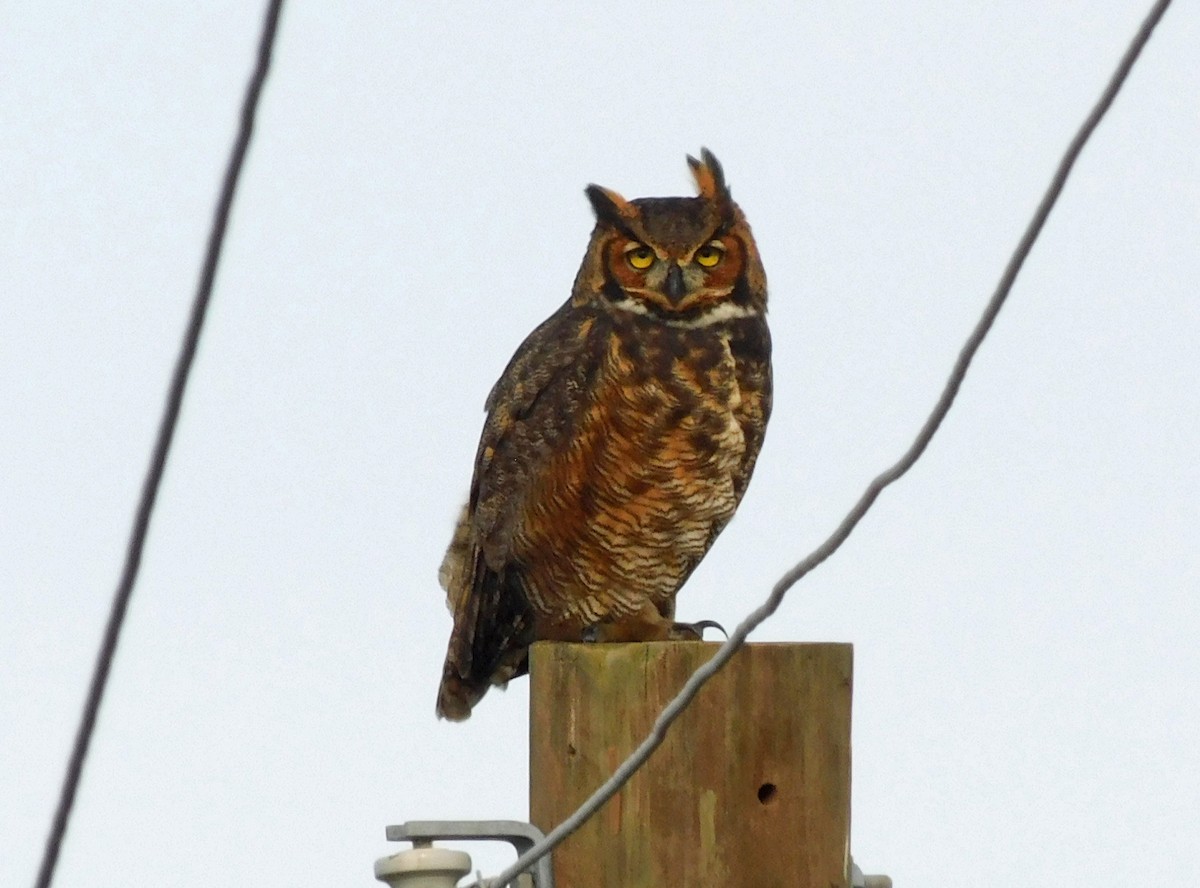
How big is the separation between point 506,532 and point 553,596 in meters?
0.19

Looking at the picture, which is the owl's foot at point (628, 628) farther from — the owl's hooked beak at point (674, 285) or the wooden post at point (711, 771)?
the wooden post at point (711, 771)

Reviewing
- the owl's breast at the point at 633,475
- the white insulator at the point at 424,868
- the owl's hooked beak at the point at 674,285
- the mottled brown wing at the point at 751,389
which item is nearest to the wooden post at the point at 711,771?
the white insulator at the point at 424,868

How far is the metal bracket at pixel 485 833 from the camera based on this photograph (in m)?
Result: 3.05

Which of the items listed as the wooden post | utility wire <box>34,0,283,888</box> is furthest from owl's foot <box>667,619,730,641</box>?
utility wire <box>34,0,283,888</box>

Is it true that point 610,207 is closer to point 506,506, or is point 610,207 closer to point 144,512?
point 506,506

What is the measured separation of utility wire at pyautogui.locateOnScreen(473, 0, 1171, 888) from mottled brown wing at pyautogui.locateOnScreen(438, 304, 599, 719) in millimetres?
2079

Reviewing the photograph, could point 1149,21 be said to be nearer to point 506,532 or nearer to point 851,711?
point 851,711

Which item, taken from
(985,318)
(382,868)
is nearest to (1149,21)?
(985,318)

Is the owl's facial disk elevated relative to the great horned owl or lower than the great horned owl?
elevated

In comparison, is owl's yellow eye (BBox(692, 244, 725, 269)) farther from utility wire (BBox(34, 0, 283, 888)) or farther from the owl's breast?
utility wire (BBox(34, 0, 283, 888))

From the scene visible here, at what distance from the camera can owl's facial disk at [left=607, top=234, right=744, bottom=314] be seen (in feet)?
17.5

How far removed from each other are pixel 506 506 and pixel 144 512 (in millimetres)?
3140

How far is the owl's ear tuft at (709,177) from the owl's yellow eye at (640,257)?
0.25m

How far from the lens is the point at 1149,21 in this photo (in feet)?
8.10
